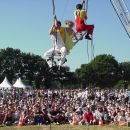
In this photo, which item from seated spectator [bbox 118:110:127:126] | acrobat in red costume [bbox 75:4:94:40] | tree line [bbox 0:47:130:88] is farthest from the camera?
tree line [bbox 0:47:130:88]

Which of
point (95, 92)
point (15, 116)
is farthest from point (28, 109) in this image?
point (95, 92)

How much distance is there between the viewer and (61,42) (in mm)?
12508

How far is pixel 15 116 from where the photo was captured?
22656 mm

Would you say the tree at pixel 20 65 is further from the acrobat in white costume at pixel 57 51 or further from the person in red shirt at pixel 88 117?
the acrobat in white costume at pixel 57 51

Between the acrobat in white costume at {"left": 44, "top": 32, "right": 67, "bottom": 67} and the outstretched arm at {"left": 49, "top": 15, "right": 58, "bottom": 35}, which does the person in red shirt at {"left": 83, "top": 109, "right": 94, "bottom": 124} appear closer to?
the acrobat in white costume at {"left": 44, "top": 32, "right": 67, "bottom": 67}

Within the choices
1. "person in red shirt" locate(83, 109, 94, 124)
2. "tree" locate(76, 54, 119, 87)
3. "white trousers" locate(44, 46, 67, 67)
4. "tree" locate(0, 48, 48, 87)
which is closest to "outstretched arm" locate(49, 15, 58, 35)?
"white trousers" locate(44, 46, 67, 67)

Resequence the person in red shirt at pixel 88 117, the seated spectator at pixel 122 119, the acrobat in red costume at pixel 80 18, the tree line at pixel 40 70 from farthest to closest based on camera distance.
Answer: the tree line at pixel 40 70, the person in red shirt at pixel 88 117, the seated spectator at pixel 122 119, the acrobat in red costume at pixel 80 18

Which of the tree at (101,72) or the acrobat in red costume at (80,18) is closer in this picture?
the acrobat in red costume at (80,18)

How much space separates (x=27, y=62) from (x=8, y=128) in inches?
2798

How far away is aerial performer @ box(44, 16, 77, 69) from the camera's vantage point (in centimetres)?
1234

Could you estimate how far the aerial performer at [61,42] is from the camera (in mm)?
12344

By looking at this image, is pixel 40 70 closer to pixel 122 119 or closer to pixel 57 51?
pixel 122 119

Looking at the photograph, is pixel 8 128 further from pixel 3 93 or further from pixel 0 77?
pixel 0 77

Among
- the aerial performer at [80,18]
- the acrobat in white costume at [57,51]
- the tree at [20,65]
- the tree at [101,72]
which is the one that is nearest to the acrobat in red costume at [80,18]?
the aerial performer at [80,18]
